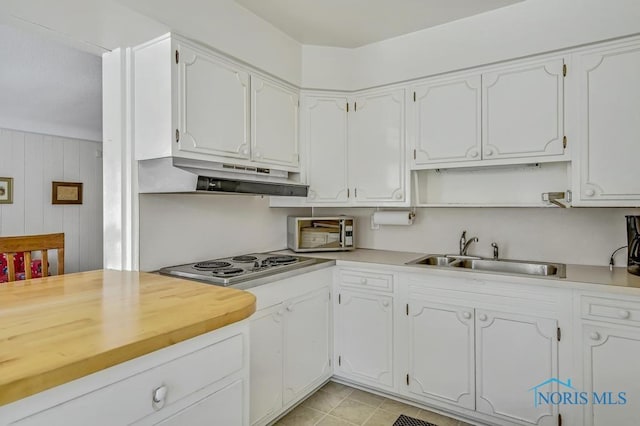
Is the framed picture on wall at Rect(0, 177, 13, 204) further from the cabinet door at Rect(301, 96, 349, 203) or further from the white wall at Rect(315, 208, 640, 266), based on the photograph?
the white wall at Rect(315, 208, 640, 266)

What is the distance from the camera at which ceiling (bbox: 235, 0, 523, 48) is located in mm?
2175

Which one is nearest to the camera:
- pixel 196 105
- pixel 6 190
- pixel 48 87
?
pixel 196 105

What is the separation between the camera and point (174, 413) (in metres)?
0.96

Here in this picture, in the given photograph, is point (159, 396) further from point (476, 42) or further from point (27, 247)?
point (476, 42)

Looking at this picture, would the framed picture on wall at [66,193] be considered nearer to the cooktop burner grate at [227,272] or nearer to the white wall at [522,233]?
the cooktop burner grate at [227,272]

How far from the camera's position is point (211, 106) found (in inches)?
78.6

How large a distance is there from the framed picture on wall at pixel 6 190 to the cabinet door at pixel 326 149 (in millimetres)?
3842

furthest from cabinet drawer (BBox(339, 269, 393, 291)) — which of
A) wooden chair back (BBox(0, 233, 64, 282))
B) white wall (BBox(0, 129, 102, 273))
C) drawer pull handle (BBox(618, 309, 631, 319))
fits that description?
white wall (BBox(0, 129, 102, 273))

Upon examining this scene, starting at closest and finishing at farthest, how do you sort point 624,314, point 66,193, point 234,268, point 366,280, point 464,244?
point 624,314 < point 234,268 < point 366,280 < point 464,244 < point 66,193

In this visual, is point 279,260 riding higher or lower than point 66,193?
lower

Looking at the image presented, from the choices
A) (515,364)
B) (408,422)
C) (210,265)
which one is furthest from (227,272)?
(515,364)

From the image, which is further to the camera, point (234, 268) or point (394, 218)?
point (394, 218)

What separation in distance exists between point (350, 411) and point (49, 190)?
457 cm

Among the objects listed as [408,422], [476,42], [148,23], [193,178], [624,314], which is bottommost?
[408,422]
